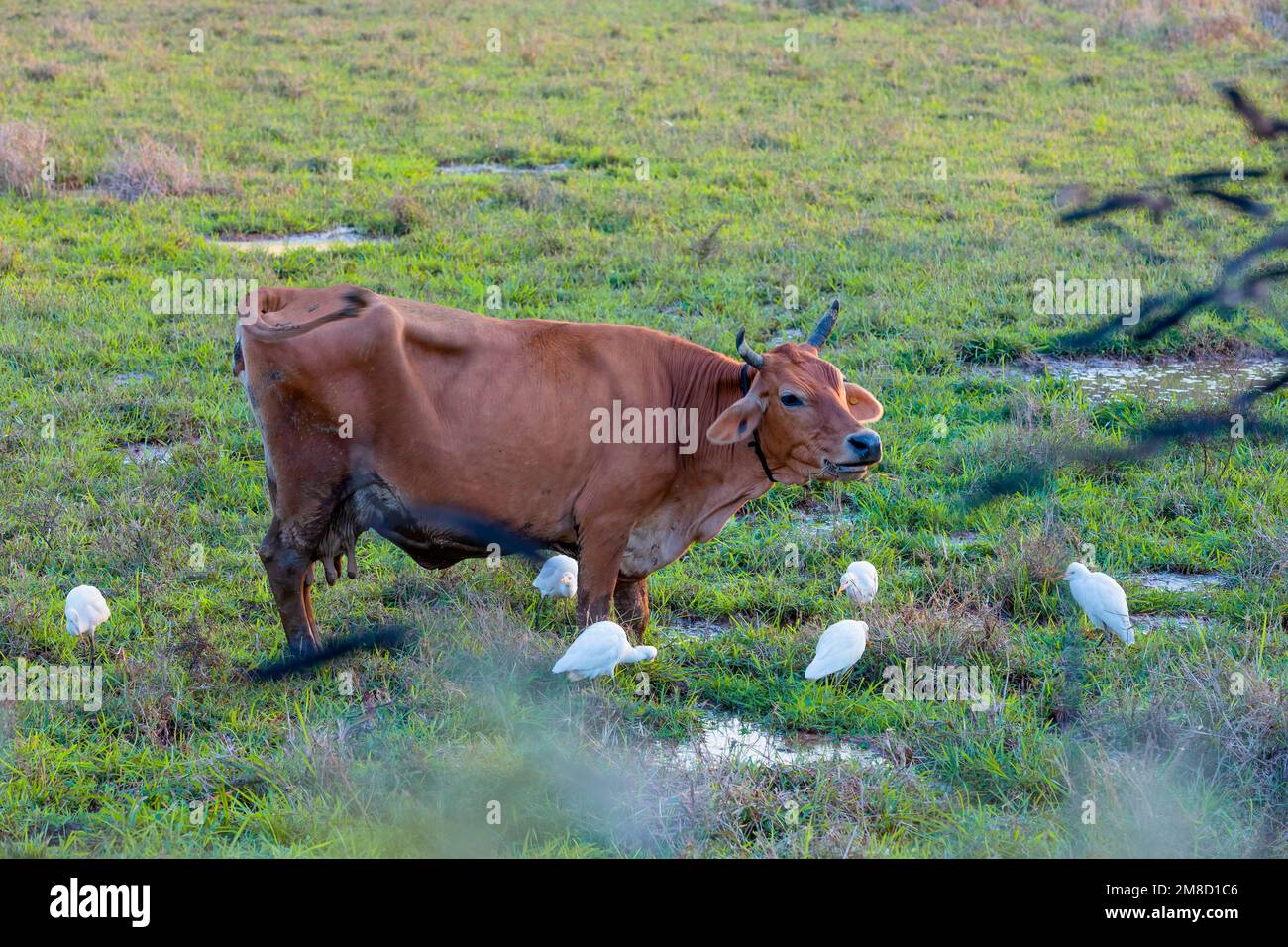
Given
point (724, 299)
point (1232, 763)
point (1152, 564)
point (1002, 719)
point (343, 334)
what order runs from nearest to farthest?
point (1232, 763) < point (1002, 719) < point (343, 334) < point (1152, 564) < point (724, 299)

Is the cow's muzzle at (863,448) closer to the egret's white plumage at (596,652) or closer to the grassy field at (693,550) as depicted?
the grassy field at (693,550)

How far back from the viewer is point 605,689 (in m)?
4.95

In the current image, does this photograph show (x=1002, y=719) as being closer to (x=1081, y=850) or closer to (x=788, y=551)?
(x=1081, y=850)

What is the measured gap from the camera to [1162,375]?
819 centimetres

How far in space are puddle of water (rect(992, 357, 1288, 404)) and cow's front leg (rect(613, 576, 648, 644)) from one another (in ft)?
11.6

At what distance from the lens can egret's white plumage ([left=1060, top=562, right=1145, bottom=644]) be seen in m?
5.21

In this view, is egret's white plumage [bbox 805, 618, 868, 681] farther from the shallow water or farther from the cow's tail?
the cow's tail

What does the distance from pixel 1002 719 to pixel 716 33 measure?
15987 millimetres

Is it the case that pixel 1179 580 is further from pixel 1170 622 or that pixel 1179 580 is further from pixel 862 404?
pixel 862 404

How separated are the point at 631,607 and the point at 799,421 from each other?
3.55 feet

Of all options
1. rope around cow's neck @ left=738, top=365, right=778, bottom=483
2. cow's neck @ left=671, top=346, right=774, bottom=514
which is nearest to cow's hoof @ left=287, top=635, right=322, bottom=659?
cow's neck @ left=671, top=346, right=774, bottom=514

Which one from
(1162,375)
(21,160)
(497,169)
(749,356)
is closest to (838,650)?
(749,356)

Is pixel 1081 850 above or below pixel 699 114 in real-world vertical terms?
below

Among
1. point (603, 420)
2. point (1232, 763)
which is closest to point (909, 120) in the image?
point (603, 420)
